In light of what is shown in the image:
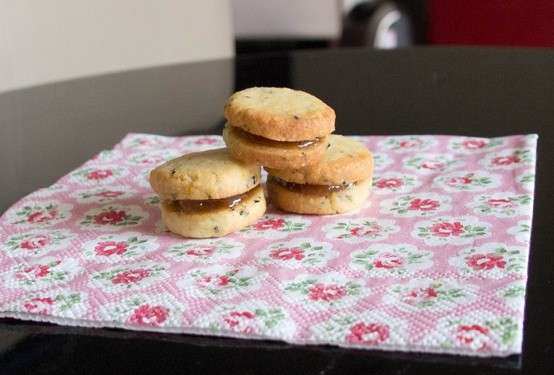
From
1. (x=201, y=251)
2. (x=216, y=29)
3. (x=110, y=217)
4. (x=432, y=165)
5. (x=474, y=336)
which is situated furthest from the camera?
(x=216, y=29)

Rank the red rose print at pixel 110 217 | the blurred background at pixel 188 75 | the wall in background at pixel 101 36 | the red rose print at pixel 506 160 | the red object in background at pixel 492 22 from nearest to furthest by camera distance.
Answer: the red rose print at pixel 110 217
the red rose print at pixel 506 160
the blurred background at pixel 188 75
the wall in background at pixel 101 36
the red object in background at pixel 492 22

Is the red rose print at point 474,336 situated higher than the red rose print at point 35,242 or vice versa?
the red rose print at point 474,336

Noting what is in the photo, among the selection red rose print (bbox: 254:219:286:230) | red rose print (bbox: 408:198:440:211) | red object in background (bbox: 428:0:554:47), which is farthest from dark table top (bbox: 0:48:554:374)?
red object in background (bbox: 428:0:554:47)

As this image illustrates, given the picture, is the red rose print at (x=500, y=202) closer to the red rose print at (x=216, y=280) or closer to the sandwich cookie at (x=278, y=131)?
the sandwich cookie at (x=278, y=131)

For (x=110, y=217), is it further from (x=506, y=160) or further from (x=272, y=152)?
(x=506, y=160)

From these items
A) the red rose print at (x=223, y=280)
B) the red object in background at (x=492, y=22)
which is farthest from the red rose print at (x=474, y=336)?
the red object in background at (x=492, y=22)

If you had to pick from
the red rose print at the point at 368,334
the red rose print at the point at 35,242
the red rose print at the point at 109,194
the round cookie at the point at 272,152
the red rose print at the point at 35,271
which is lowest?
the red rose print at the point at 35,271

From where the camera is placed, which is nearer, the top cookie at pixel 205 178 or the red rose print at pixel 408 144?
the top cookie at pixel 205 178

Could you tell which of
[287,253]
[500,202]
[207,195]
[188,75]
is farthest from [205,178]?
[188,75]
